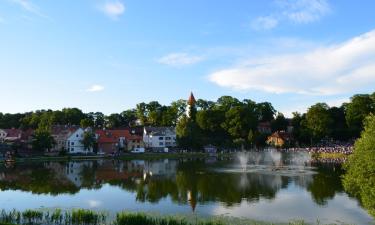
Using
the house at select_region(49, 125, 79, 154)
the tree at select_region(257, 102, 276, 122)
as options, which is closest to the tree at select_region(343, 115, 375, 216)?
the house at select_region(49, 125, 79, 154)

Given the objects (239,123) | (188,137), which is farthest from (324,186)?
(239,123)

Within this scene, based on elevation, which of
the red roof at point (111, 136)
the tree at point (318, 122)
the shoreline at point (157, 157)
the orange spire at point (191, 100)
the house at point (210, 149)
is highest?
the orange spire at point (191, 100)

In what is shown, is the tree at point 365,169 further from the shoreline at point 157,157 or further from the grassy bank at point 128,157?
the grassy bank at point 128,157

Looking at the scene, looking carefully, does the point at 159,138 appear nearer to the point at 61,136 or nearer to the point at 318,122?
the point at 61,136

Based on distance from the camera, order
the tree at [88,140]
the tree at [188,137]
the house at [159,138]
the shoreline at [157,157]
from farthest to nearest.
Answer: the house at [159,138]
the tree at [188,137]
the tree at [88,140]
the shoreline at [157,157]

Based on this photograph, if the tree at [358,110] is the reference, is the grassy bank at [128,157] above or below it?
below

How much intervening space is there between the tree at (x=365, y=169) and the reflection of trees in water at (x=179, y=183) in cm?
1009

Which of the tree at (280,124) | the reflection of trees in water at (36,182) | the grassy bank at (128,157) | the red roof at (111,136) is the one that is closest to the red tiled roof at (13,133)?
the red roof at (111,136)

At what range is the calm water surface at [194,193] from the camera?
2702 cm

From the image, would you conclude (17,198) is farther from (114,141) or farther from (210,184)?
(114,141)

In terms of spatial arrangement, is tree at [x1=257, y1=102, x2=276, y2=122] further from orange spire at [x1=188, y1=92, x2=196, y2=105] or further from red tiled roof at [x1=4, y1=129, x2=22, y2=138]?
red tiled roof at [x1=4, y1=129, x2=22, y2=138]

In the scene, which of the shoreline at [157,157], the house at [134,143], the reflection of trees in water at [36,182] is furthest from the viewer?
the house at [134,143]

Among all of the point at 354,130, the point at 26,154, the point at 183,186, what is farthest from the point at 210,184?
the point at 354,130

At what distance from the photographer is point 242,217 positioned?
80.2 feet
